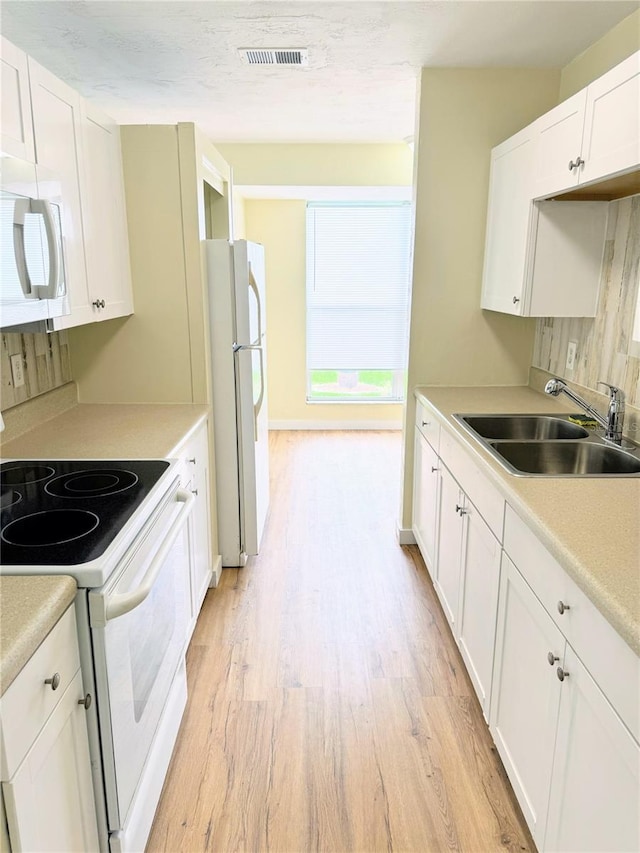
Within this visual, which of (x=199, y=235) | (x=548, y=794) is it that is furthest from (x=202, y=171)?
(x=548, y=794)

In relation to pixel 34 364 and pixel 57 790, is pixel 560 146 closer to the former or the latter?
pixel 34 364

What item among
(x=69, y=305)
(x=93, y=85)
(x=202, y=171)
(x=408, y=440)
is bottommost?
(x=408, y=440)

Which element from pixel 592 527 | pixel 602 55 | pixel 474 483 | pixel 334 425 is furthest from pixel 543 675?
pixel 334 425

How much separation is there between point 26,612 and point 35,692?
145 millimetres

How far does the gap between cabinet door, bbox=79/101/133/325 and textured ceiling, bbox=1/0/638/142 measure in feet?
1.38

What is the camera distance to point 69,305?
2041 millimetres

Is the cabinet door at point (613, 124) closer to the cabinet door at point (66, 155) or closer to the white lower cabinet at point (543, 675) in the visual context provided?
the white lower cabinet at point (543, 675)

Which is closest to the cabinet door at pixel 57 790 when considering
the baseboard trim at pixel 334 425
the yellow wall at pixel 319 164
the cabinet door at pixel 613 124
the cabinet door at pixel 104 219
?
the cabinet door at pixel 104 219

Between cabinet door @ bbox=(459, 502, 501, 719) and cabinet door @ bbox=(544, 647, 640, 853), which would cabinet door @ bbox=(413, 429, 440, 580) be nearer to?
cabinet door @ bbox=(459, 502, 501, 719)

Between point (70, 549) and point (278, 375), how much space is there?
4747mm

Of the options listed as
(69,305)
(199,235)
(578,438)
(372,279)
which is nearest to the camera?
(69,305)

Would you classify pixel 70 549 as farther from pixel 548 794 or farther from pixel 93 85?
pixel 93 85

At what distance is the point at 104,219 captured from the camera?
2.41 metres

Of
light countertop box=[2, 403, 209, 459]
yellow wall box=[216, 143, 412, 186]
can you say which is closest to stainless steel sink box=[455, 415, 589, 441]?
light countertop box=[2, 403, 209, 459]
